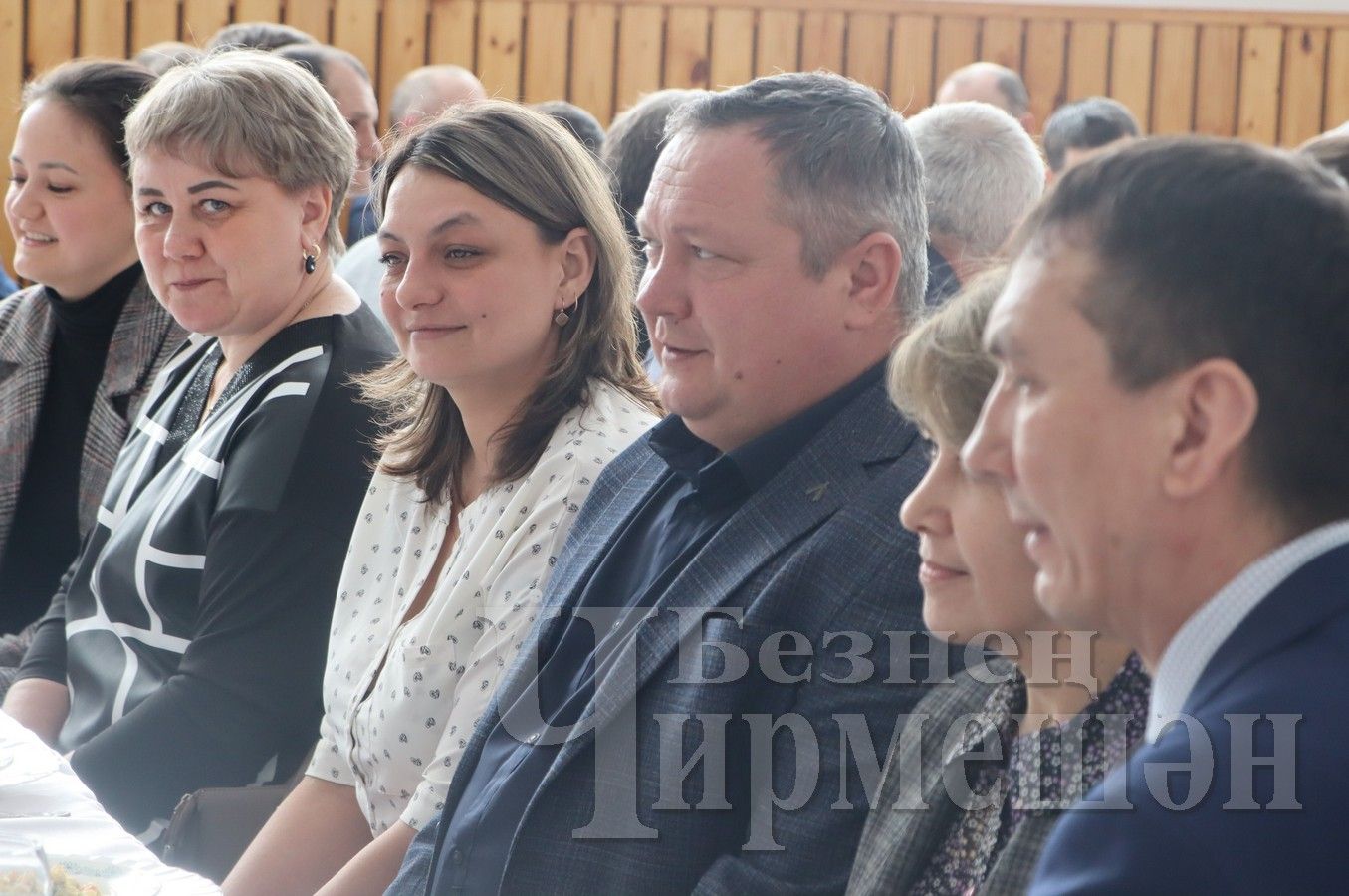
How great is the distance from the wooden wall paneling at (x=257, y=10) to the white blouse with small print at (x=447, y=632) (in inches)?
200

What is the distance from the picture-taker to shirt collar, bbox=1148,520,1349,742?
0.84 metres

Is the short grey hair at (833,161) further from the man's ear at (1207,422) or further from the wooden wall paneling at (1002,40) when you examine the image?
the wooden wall paneling at (1002,40)

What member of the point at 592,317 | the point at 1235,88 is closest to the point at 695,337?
the point at 592,317

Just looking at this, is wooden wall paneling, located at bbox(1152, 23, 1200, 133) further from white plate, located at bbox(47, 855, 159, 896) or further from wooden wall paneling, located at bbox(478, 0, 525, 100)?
white plate, located at bbox(47, 855, 159, 896)

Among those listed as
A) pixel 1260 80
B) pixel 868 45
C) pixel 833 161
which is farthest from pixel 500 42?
pixel 833 161

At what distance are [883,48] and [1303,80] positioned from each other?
6.25 feet

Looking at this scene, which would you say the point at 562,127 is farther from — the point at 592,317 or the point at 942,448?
the point at 942,448

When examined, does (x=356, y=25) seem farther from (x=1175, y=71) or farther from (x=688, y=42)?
(x=1175, y=71)

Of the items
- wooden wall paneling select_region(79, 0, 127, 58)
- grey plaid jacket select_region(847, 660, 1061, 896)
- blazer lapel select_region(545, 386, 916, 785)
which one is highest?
wooden wall paneling select_region(79, 0, 127, 58)

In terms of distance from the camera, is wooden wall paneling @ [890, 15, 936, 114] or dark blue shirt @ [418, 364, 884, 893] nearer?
dark blue shirt @ [418, 364, 884, 893]

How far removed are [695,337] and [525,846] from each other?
560 millimetres

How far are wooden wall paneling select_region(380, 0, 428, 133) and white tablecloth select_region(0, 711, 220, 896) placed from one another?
522cm

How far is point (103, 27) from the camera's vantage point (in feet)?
21.2

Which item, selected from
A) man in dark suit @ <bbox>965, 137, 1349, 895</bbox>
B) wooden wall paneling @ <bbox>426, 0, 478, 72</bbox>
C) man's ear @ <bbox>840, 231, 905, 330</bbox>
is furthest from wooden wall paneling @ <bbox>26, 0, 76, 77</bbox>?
man in dark suit @ <bbox>965, 137, 1349, 895</bbox>
